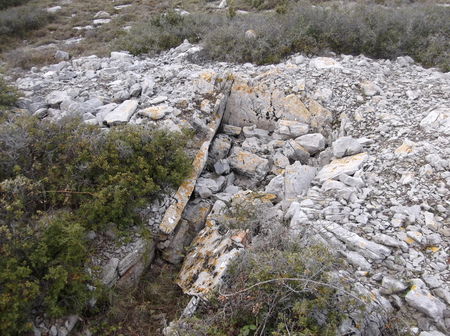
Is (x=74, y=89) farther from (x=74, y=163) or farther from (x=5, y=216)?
(x=5, y=216)

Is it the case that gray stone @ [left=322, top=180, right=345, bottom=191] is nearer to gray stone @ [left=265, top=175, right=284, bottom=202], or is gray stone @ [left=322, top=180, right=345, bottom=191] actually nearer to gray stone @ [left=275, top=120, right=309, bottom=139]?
gray stone @ [left=265, top=175, right=284, bottom=202]

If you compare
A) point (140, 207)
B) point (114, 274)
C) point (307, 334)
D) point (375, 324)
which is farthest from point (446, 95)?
point (114, 274)

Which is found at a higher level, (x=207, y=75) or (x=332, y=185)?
(x=207, y=75)

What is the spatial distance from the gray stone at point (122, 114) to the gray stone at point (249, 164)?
2179 mm

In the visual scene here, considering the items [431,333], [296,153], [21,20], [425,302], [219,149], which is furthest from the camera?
[21,20]

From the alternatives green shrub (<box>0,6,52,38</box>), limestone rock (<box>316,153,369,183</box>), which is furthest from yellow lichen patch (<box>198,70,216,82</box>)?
green shrub (<box>0,6,52,38</box>)

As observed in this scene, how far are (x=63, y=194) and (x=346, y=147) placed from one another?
4.78m

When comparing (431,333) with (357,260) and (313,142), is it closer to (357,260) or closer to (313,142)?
(357,260)

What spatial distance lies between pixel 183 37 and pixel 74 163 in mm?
7631

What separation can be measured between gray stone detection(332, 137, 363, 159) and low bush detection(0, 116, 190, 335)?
282 centimetres

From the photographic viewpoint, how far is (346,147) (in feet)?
18.7

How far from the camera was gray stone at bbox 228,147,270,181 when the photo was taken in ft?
20.0

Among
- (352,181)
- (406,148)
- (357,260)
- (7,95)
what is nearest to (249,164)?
(352,181)

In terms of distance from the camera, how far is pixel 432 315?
3.05 metres
